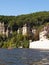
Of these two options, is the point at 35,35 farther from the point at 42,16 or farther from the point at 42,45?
the point at 42,45

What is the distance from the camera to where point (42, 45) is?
12719cm

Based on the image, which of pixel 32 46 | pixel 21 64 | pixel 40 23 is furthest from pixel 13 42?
pixel 21 64

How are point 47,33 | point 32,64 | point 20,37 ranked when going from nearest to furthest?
point 32,64 → point 47,33 → point 20,37

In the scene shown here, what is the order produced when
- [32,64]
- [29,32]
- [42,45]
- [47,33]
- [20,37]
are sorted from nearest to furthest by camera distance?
[32,64], [42,45], [47,33], [20,37], [29,32]

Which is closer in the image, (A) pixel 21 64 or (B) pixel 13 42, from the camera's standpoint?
(A) pixel 21 64

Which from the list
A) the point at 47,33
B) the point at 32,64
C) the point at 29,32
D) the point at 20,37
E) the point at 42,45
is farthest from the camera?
the point at 29,32

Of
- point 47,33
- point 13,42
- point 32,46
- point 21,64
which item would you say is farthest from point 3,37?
point 21,64

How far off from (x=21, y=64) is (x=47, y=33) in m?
115

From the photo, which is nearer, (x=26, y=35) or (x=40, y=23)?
(x=26, y=35)

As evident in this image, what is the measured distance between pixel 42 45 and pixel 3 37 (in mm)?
65670

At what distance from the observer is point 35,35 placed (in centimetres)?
17625

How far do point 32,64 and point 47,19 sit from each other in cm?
15632

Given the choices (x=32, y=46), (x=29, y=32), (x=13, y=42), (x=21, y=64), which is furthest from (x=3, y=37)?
(x=21, y=64)

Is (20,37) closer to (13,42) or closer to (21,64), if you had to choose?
(13,42)
